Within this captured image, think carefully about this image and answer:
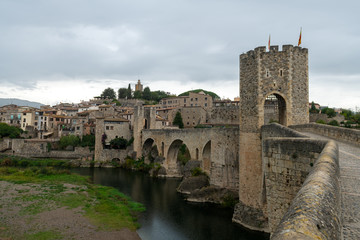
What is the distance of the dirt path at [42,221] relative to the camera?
1317cm

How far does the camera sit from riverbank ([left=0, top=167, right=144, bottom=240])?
13.7 metres

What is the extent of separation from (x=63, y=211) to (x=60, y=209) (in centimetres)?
53

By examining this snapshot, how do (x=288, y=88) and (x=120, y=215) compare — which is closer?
(x=288, y=88)

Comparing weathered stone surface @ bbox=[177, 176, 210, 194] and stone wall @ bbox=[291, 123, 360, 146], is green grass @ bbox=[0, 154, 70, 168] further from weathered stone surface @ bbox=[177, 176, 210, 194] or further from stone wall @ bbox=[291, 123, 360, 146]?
stone wall @ bbox=[291, 123, 360, 146]

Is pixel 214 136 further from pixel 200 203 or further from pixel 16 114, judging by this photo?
pixel 16 114

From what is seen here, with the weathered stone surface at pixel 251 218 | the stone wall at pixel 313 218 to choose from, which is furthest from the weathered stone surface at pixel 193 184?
the stone wall at pixel 313 218

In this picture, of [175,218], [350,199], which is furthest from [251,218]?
[350,199]

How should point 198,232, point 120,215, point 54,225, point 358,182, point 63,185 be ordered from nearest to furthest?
1. point 358,182
2. point 54,225
3. point 198,232
4. point 120,215
5. point 63,185

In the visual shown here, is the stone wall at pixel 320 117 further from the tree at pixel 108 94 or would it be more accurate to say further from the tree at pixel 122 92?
the tree at pixel 108 94

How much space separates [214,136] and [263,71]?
28.2 feet

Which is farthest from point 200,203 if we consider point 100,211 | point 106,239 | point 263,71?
point 263,71

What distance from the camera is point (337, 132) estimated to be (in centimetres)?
924

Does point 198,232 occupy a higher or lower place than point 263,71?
lower

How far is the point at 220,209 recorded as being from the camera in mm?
18688
